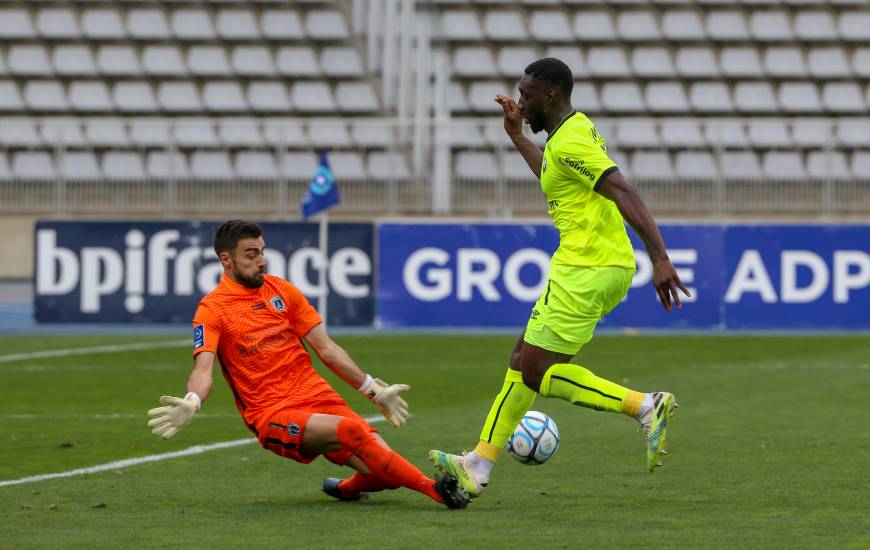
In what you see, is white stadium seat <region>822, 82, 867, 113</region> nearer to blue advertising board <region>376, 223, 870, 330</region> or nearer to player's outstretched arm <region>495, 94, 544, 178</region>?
blue advertising board <region>376, 223, 870, 330</region>

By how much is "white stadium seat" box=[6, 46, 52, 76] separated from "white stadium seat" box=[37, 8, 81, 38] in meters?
0.31

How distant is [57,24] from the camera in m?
25.2

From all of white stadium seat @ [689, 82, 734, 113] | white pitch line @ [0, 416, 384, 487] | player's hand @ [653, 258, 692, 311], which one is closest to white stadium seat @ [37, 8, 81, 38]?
white stadium seat @ [689, 82, 734, 113]

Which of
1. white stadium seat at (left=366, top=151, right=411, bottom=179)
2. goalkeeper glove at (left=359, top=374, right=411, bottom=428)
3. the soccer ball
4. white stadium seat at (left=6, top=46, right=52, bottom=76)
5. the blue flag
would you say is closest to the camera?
goalkeeper glove at (left=359, top=374, right=411, bottom=428)

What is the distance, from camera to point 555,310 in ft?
21.5

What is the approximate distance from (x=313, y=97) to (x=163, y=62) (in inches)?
96.3

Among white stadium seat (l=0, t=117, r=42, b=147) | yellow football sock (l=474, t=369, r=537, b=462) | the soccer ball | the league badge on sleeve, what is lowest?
the soccer ball

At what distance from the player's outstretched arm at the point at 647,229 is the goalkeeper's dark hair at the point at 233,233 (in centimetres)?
142

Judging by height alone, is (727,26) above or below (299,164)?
above

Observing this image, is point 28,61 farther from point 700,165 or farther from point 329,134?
point 700,165

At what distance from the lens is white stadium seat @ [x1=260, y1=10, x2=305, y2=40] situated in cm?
Result: 2492

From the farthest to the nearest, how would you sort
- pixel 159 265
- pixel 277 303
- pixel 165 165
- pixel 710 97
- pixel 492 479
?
pixel 710 97
pixel 165 165
pixel 159 265
pixel 492 479
pixel 277 303

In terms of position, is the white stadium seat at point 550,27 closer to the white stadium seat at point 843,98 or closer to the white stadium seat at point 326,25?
the white stadium seat at point 326,25

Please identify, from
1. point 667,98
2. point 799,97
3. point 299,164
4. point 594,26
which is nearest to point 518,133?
point 299,164
